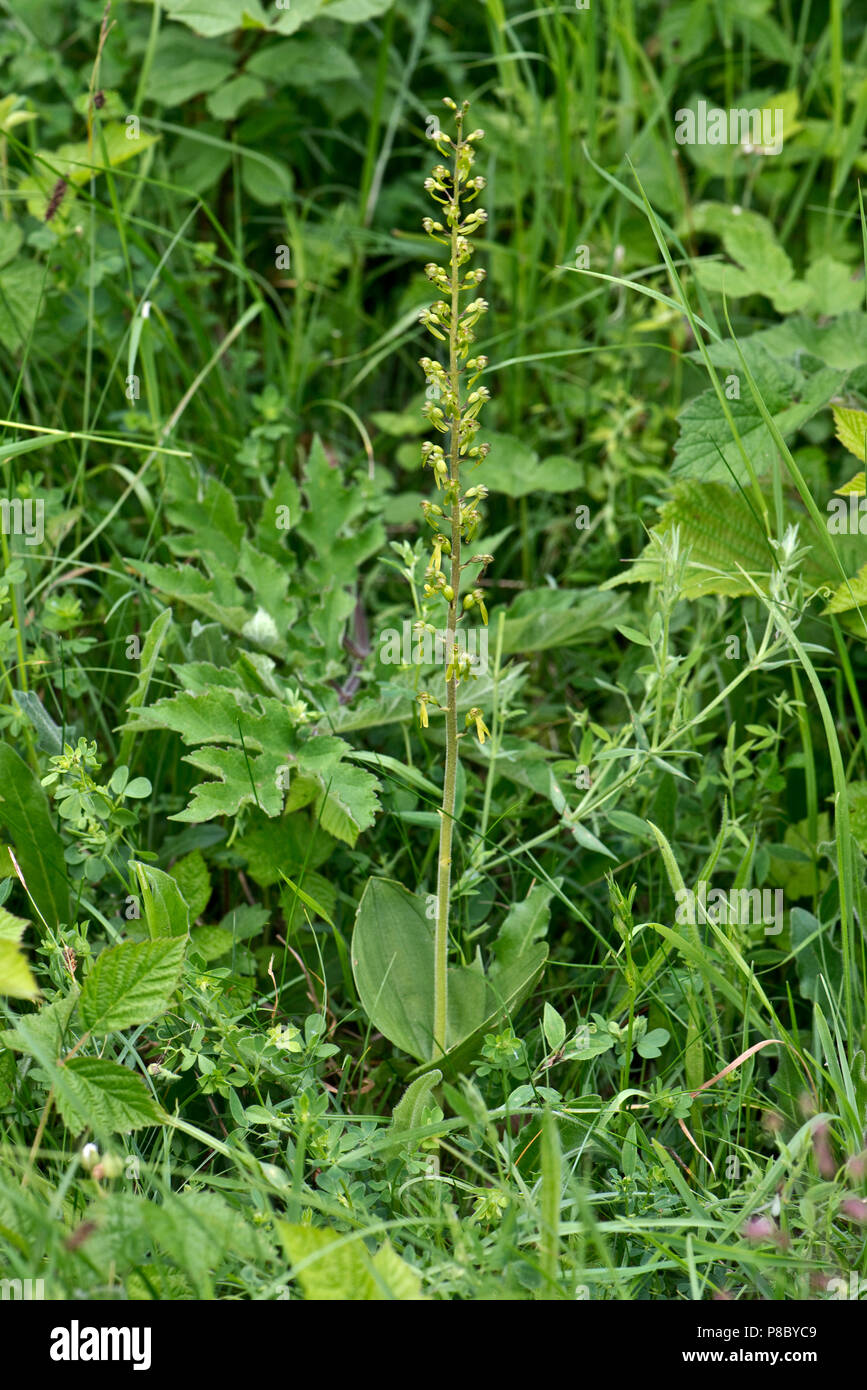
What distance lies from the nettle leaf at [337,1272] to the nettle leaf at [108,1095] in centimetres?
32

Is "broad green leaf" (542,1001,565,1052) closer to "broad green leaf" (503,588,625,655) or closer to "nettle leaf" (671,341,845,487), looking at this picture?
"broad green leaf" (503,588,625,655)

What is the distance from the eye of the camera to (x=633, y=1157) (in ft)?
5.96

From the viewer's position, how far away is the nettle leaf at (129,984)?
1791 mm

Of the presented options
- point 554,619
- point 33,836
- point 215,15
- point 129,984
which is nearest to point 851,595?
point 554,619

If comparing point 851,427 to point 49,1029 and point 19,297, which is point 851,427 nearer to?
point 49,1029

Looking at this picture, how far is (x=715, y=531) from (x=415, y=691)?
30.5 inches

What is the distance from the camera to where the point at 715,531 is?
251cm

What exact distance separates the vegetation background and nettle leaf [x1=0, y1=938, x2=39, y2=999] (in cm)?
1

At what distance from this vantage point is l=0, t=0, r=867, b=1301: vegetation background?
1.78 metres

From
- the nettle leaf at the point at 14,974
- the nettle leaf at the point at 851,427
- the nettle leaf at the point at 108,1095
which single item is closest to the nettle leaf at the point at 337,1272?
the nettle leaf at the point at 108,1095

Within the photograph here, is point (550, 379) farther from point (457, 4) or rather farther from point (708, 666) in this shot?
point (457, 4)

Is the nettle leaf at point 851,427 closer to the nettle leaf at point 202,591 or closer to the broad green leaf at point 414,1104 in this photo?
the nettle leaf at point 202,591

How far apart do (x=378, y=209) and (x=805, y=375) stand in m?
1.56
